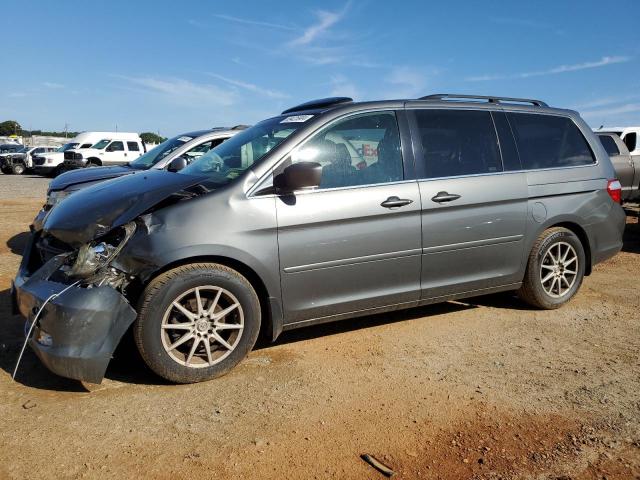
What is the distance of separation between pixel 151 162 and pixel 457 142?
5622 millimetres

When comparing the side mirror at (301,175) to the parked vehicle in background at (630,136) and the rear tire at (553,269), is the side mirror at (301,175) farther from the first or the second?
the parked vehicle in background at (630,136)

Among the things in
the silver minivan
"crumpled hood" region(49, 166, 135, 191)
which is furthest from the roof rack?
"crumpled hood" region(49, 166, 135, 191)

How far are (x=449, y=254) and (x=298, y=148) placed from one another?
1494 millimetres

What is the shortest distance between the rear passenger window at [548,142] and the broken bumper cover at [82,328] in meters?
3.59

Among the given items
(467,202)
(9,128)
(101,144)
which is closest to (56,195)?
(467,202)

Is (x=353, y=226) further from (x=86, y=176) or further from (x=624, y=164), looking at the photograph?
(x=624, y=164)

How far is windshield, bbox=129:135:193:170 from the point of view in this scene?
8438 millimetres

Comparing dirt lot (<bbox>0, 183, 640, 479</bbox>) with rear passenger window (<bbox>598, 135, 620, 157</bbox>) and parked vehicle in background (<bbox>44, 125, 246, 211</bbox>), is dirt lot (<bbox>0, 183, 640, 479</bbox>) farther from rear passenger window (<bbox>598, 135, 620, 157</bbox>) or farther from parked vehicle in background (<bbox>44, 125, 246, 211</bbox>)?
rear passenger window (<bbox>598, 135, 620, 157</bbox>)

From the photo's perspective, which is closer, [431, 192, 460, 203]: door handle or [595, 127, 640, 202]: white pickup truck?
[431, 192, 460, 203]: door handle

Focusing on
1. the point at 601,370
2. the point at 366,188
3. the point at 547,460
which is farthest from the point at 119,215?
the point at 601,370

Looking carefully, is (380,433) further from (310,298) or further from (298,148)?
(298,148)

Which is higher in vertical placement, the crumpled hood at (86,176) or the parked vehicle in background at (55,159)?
the parked vehicle in background at (55,159)

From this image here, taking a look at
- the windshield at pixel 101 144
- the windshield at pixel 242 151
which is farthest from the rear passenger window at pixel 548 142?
the windshield at pixel 101 144

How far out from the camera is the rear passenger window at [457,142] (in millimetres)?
4254
